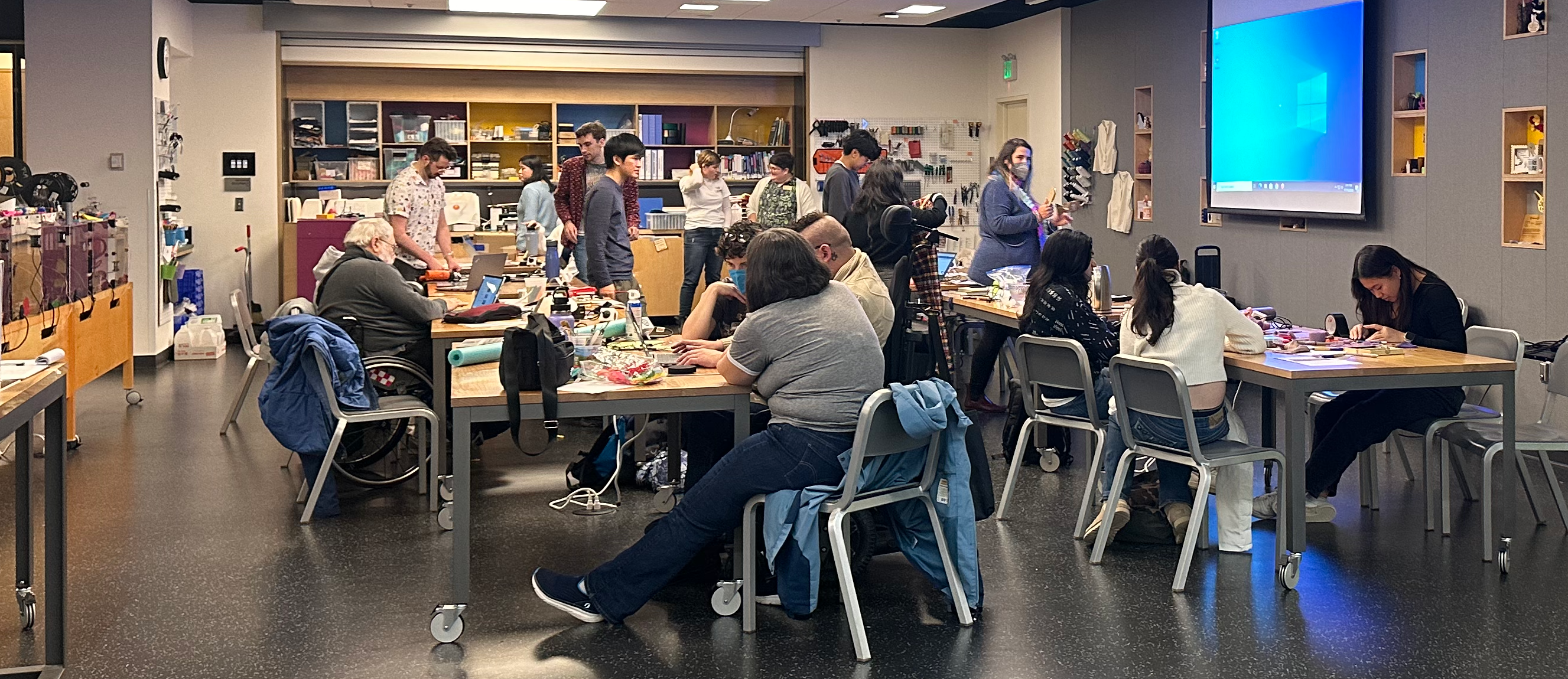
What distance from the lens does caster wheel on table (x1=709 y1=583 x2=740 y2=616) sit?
411cm

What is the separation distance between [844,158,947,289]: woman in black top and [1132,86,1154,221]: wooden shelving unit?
3785mm

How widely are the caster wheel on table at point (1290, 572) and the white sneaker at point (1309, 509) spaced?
0.76 meters

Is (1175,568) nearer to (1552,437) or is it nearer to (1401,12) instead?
(1552,437)

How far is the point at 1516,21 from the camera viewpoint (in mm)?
6699

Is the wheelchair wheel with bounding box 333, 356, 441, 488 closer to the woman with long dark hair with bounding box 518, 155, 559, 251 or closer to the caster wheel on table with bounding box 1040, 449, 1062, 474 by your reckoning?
the caster wheel on table with bounding box 1040, 449, 1062, 474

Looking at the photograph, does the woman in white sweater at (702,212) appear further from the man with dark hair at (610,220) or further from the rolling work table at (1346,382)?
the rolling work table at (1346,382)

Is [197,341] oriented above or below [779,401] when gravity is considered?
below

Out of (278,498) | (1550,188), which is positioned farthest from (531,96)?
(1550,188)

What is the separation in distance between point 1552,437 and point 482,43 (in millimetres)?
9451

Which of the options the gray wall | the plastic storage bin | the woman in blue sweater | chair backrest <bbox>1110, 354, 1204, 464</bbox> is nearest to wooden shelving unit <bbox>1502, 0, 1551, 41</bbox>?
the gray wall

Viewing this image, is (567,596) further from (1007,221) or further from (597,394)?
(1007,221)

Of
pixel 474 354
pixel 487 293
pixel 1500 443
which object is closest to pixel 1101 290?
pixel 1500 443

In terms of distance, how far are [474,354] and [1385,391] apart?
10.6ft

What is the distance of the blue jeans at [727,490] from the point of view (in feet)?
12.7
